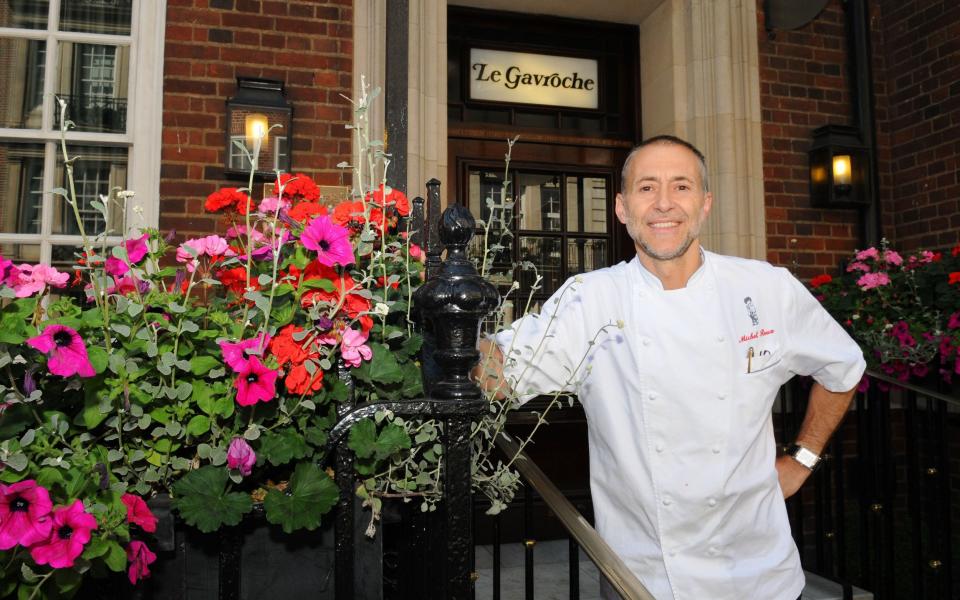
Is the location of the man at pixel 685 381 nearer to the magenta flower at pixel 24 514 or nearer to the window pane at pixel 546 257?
the magenta flower at pixel 24 514

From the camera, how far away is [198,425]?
3.72 ft

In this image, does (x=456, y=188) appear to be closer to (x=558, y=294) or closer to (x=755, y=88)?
(x=755, y=88)

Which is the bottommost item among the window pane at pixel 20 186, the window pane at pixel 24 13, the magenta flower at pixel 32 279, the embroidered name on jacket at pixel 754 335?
the embroidered name on jacket at pixel 754 335

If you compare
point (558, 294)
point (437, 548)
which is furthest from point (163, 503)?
point (558, 294)

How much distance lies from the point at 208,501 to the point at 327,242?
0.47m

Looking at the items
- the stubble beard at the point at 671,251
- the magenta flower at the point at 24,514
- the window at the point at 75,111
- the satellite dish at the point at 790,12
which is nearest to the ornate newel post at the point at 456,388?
the magenta flower at the point at 24,514

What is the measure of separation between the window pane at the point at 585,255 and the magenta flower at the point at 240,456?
11.1ft

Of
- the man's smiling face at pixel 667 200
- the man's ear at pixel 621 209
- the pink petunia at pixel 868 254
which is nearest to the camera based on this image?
the man's smiling face at pixel 667 200

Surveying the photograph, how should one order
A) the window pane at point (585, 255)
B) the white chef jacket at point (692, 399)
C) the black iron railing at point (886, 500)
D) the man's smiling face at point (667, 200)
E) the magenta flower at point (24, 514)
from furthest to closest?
the window pane at point (585, 255) → the black iron railing at point (886, 500) → the man's smiling face at point (667, 200) → the white chef jacket at point (692, 399) → the magenta flower at point (24, 514)

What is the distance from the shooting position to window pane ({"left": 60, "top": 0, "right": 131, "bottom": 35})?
3.49 metres

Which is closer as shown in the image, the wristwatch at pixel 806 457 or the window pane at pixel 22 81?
the wristwatch at pixel 806 457

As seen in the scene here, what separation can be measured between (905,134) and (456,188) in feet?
9.87

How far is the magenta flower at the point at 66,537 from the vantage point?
943 mm

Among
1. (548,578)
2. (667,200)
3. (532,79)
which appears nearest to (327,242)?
(667,200)
